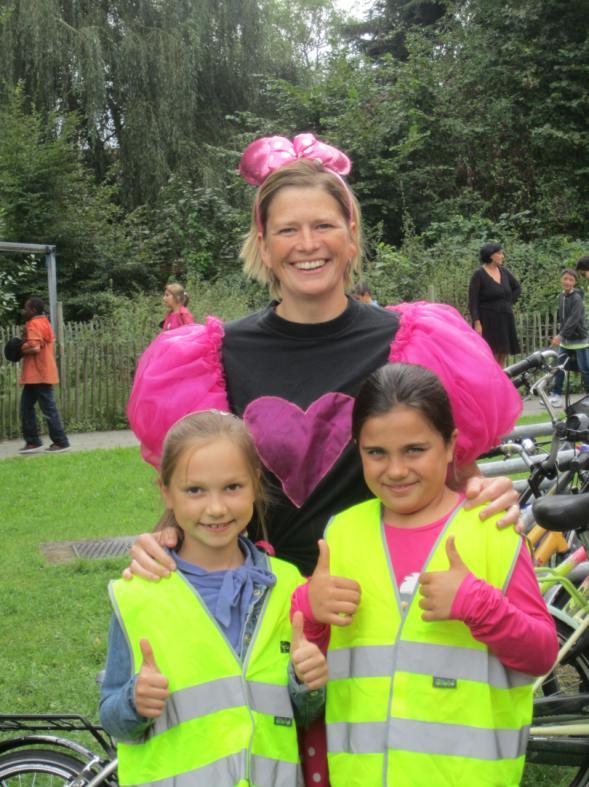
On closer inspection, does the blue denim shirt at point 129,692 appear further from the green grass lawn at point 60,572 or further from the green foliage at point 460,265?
the green foliage at point 460,265

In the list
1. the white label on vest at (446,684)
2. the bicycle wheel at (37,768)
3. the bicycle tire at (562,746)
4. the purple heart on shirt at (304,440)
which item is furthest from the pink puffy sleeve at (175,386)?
the bicycle tire at (562,746)

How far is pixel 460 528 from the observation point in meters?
1.96

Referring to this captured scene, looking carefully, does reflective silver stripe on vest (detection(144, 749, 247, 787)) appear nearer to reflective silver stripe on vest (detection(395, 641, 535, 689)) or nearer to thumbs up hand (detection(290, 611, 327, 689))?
thumbs up hand (detection(290, 611, 327, 689))

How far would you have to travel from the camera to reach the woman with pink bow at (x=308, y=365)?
2.27 m

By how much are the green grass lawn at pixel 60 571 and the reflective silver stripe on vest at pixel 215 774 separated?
2.61 meters

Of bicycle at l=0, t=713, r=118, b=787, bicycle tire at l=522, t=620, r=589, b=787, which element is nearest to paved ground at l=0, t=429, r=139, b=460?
bicycle tire at l=522, t=620, r=589, b=787

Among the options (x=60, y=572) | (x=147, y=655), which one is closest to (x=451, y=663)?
(x=147, y=655)

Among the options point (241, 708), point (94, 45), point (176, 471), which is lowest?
point (241, 708)

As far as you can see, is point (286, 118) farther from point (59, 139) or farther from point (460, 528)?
point (460, 528)

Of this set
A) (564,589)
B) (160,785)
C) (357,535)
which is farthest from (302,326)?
(564,589)

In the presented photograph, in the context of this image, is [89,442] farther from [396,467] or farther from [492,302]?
[396,467]

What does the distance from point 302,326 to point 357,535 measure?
0.56m

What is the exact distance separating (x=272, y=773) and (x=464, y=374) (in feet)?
3.11

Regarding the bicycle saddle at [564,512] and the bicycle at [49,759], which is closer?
the bicycle at [49,759]
